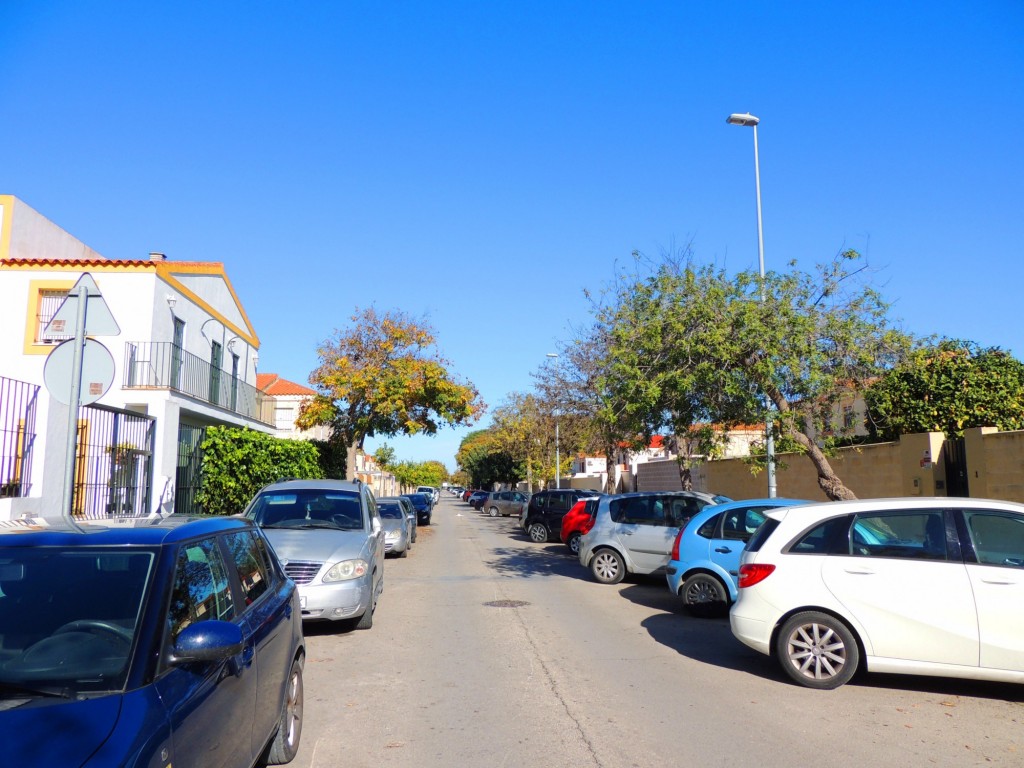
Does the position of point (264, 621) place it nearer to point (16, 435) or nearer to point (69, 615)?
point (69, 615)

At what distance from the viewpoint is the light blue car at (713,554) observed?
33.4ft

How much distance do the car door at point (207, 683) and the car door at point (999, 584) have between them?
18.3 ft

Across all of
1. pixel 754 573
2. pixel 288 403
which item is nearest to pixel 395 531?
pixel 754 573

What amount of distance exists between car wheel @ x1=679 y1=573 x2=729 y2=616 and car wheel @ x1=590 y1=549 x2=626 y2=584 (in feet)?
11.3

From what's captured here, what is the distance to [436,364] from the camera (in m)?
27.2

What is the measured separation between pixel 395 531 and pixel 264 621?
50.8 feet

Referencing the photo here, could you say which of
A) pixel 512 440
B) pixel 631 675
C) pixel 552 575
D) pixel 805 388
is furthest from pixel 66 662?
pixel 512 440

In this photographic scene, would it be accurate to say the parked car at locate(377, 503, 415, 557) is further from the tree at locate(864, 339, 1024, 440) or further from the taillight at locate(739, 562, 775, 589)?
the taillight at locate(739, 562, 775, 589)

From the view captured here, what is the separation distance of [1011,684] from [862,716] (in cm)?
200

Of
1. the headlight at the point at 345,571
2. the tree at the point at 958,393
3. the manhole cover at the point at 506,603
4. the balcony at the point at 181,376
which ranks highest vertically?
the balcony at the point at 181,376

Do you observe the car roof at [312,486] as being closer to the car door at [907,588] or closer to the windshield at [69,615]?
the car door at [907,588]

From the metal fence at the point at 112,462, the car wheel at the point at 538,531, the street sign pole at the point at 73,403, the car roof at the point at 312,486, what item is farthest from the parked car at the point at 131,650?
the car wheel at the point at 538,531

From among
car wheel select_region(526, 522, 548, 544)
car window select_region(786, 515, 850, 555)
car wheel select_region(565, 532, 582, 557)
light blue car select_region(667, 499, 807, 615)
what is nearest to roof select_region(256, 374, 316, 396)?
car wheel select_region(526, 522, 548, 544)

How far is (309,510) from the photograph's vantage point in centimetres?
1052
